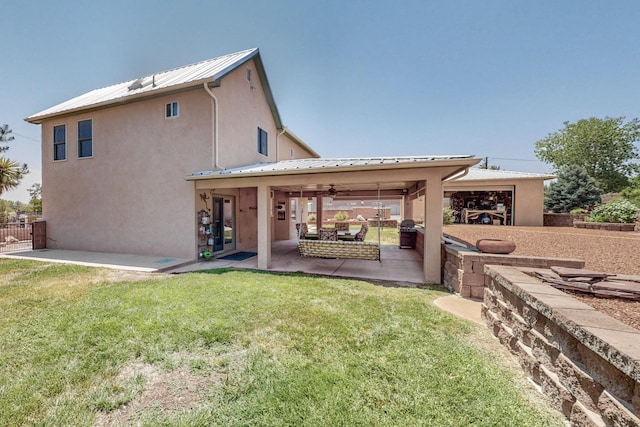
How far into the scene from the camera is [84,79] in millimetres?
17203

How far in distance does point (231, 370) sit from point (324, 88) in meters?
16.6

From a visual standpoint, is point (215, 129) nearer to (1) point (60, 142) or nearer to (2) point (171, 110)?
(2) point (171, 110)

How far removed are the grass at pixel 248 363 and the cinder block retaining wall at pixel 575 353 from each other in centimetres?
27

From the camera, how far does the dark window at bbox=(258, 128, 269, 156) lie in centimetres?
1243

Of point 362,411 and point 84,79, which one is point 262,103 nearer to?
point 362,411

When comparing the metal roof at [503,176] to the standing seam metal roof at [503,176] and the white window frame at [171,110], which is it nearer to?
the standing seam metal roof at [503,176]

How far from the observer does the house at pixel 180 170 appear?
845 centimetres

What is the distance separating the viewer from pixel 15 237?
14797mm

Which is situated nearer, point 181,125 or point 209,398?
point 209,398

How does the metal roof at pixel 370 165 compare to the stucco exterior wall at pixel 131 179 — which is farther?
the stucco exterior wall at pixel 131 179

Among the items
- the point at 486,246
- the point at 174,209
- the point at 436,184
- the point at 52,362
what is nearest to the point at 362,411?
the point at 52,362

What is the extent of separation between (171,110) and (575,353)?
12246mm

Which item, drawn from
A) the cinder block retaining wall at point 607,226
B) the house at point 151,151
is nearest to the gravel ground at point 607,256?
the cinder block retaining wall at point 607,226

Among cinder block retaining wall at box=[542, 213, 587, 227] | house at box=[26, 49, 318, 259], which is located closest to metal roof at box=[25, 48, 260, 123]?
house at box=[26, 49, 318, 259]
